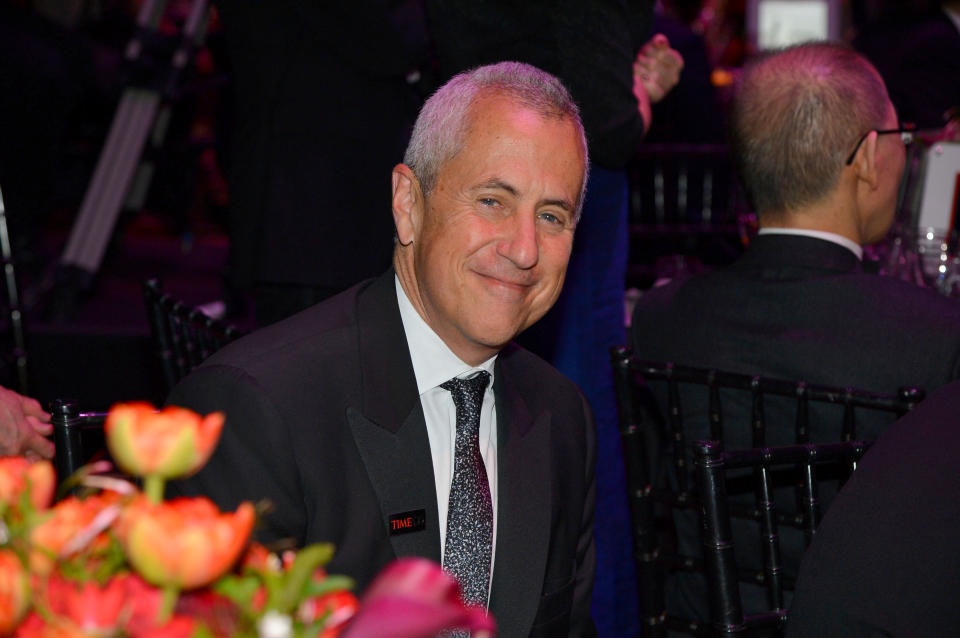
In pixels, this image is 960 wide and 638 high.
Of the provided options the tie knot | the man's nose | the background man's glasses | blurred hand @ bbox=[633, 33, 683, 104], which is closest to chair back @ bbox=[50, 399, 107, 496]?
the tie knot

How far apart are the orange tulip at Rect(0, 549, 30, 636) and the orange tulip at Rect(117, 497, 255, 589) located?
0.05 metres

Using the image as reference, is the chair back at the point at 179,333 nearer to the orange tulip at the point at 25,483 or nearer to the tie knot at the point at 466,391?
the tie knot at the point at 466,391

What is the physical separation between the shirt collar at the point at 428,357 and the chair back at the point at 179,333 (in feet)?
1.11

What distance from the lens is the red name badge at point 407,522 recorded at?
1.30 m

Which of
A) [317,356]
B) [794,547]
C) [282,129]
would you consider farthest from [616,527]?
[317,356]

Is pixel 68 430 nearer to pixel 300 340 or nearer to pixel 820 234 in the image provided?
pixel 300 340

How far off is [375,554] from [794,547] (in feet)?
2.72

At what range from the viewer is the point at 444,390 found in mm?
1436

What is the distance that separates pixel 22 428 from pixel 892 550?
1.04 meters

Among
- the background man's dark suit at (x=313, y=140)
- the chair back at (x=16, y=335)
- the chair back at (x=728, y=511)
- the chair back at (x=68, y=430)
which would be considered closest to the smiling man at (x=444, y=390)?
the chair back at (x=68, y=430)

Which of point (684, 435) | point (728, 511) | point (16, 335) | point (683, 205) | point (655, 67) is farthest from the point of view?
point (683, 205)

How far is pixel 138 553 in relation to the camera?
0.51 metres

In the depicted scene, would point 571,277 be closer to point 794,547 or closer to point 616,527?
point 616,527

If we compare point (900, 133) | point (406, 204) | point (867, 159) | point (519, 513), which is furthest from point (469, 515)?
point (900, 133)
